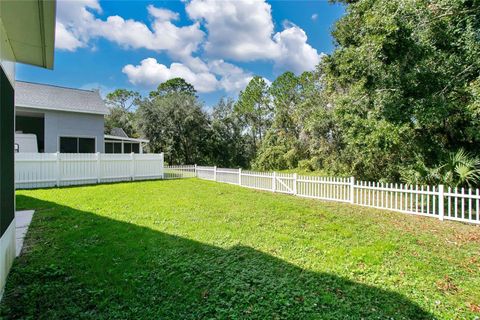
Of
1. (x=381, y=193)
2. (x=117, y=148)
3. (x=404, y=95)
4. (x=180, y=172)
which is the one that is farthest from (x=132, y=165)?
(x=404, y=95)

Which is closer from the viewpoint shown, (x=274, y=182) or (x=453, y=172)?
(x=453, y=172)

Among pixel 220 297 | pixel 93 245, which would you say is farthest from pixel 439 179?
pixel 93 245

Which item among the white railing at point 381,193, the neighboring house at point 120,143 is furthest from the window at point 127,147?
the white railing at point 381,193

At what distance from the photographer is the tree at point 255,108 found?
31.6 metres

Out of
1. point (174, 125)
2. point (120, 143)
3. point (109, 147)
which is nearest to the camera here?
point (109, 147)

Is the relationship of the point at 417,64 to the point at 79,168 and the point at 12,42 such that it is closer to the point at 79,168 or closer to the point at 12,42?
the point at 12,42

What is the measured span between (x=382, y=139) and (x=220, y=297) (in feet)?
27.1

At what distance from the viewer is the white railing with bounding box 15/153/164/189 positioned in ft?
35.7

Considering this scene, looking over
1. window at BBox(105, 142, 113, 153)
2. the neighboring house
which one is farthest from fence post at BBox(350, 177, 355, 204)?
window at BBox(105, 142, 113, 153)

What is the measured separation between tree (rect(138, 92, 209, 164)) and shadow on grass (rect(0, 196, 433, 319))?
20.5m

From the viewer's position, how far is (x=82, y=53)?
1557 centimetres

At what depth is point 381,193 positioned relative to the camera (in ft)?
27.2

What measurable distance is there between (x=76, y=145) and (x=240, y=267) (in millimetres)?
15628

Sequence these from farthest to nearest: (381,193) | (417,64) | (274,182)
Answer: (274,182) < (381,193) < (417,64)
